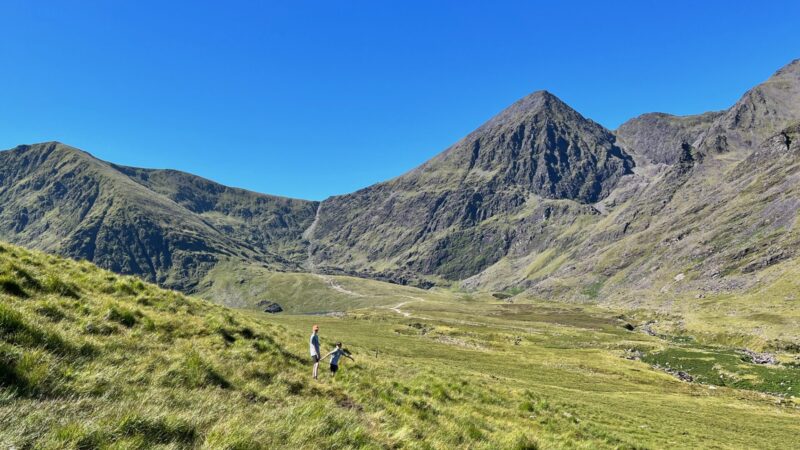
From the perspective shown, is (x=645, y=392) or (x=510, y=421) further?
(x=645, y=392)

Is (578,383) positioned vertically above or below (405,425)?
below

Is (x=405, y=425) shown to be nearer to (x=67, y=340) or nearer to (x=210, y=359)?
(x=210, y=359)

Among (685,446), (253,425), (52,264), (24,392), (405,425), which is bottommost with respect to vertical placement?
(685,446)

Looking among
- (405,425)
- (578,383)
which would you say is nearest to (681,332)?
(578,383)

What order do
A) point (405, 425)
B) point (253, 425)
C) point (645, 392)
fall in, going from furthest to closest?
point (645, 392)
point (405, 425)
point (253, 425)

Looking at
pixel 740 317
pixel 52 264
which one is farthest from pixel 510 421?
pixel 740 317

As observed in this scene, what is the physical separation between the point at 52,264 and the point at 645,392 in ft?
178

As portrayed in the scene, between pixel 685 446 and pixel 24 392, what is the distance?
1207 inches

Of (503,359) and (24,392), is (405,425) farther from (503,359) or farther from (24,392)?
(503,359)

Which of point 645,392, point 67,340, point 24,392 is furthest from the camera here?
point 645,392

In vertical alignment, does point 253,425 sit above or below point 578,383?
above

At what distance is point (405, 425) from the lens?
1270 cm

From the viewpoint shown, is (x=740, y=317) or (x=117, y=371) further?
A: (x=740, y=317)

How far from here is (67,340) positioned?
10.2m
